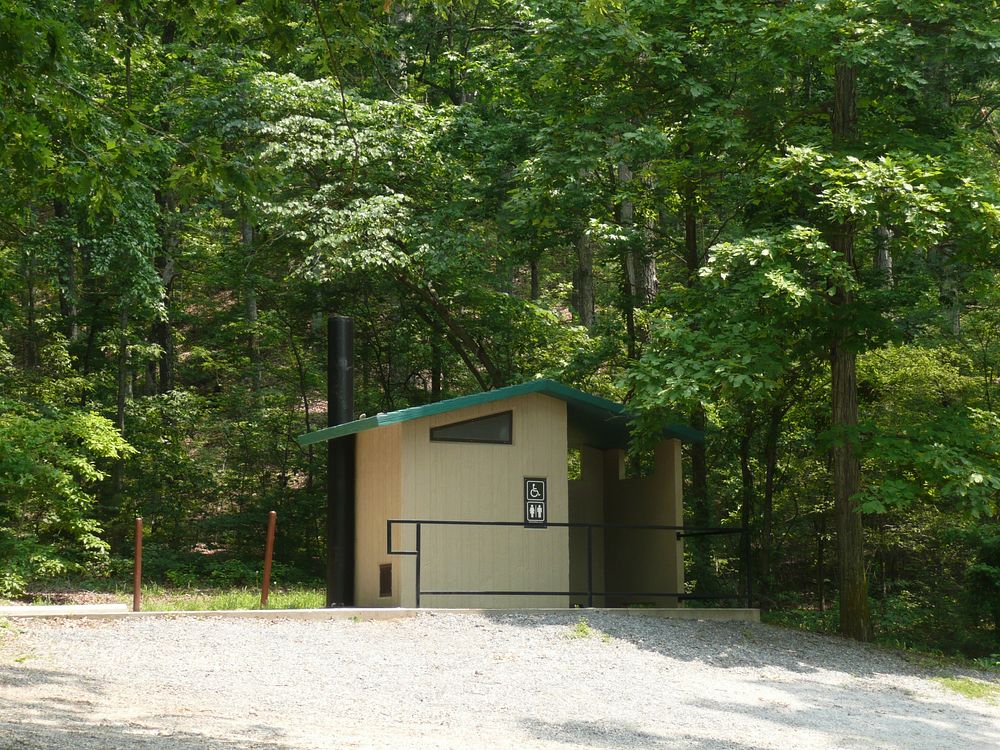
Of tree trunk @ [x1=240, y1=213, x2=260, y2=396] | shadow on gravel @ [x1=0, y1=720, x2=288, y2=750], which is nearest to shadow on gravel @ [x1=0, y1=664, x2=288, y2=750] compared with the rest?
shadow on gravel @ [x1=0, y1=720, x2=288, y2=750]

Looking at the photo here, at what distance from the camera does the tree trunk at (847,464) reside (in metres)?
14.4

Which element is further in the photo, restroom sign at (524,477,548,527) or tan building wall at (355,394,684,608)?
restroom sign at (524,477,548,527)

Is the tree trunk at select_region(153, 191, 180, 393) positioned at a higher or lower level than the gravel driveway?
higher

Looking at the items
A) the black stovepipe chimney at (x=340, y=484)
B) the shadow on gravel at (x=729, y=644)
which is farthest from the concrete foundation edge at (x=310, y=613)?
the black stovepipe chimney at (x=340, y=484)

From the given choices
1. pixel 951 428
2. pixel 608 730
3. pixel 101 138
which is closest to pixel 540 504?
pixel 951 428

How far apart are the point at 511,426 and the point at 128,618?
5.16 m

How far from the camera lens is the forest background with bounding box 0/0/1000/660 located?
40.4 feet

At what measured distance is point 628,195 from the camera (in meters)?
17.2

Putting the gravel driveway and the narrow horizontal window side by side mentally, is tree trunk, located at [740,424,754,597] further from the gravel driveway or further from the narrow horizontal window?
the narrow horizontal window

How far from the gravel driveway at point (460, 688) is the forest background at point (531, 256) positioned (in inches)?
104

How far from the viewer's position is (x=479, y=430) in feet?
45.7

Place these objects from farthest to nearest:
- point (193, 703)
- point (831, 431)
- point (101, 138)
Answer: point (831, 431) → point (101, 138) → point (193, 703)

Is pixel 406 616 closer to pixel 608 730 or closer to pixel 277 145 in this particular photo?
pixel 608 730

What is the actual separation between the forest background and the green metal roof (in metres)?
1.03
